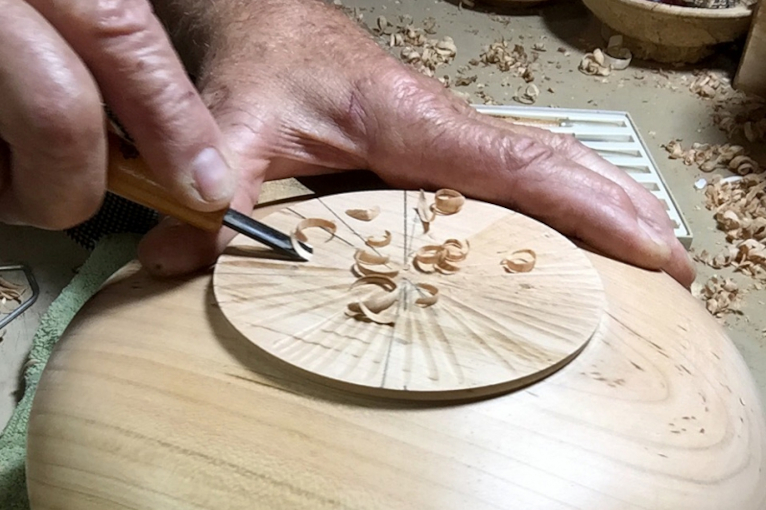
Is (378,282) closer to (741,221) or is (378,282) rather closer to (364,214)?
(364,214)

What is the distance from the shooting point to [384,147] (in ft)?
2.50

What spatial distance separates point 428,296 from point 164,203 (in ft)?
0.71

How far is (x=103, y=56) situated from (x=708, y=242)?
123cm

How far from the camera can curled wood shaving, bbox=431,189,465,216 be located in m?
0.69

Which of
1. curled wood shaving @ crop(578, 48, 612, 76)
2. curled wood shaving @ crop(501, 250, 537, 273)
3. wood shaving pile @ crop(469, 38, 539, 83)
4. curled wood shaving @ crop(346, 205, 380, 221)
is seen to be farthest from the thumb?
curled wood shaving @ crop(578, 48, 612, 76)

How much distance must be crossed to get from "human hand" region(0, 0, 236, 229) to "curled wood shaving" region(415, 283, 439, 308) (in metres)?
0.16

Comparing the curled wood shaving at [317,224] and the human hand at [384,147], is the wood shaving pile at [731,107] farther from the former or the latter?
the curled wood shaving at [317,224]

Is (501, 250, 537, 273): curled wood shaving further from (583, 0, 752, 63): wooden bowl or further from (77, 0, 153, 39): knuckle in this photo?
(583, 0, 752, 63): wooden bowl

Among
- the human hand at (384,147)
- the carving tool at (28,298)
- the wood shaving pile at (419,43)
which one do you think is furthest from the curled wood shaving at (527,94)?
the carving tool at (28,298)

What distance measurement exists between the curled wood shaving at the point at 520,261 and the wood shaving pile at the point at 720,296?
2.41ft

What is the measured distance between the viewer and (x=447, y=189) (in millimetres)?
726

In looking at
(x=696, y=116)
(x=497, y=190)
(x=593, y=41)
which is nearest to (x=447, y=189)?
(x=497, y=190)

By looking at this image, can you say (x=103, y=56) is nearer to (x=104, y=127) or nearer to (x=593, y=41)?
(x=104, y=127)

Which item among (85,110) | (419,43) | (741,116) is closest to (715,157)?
(741,116)
